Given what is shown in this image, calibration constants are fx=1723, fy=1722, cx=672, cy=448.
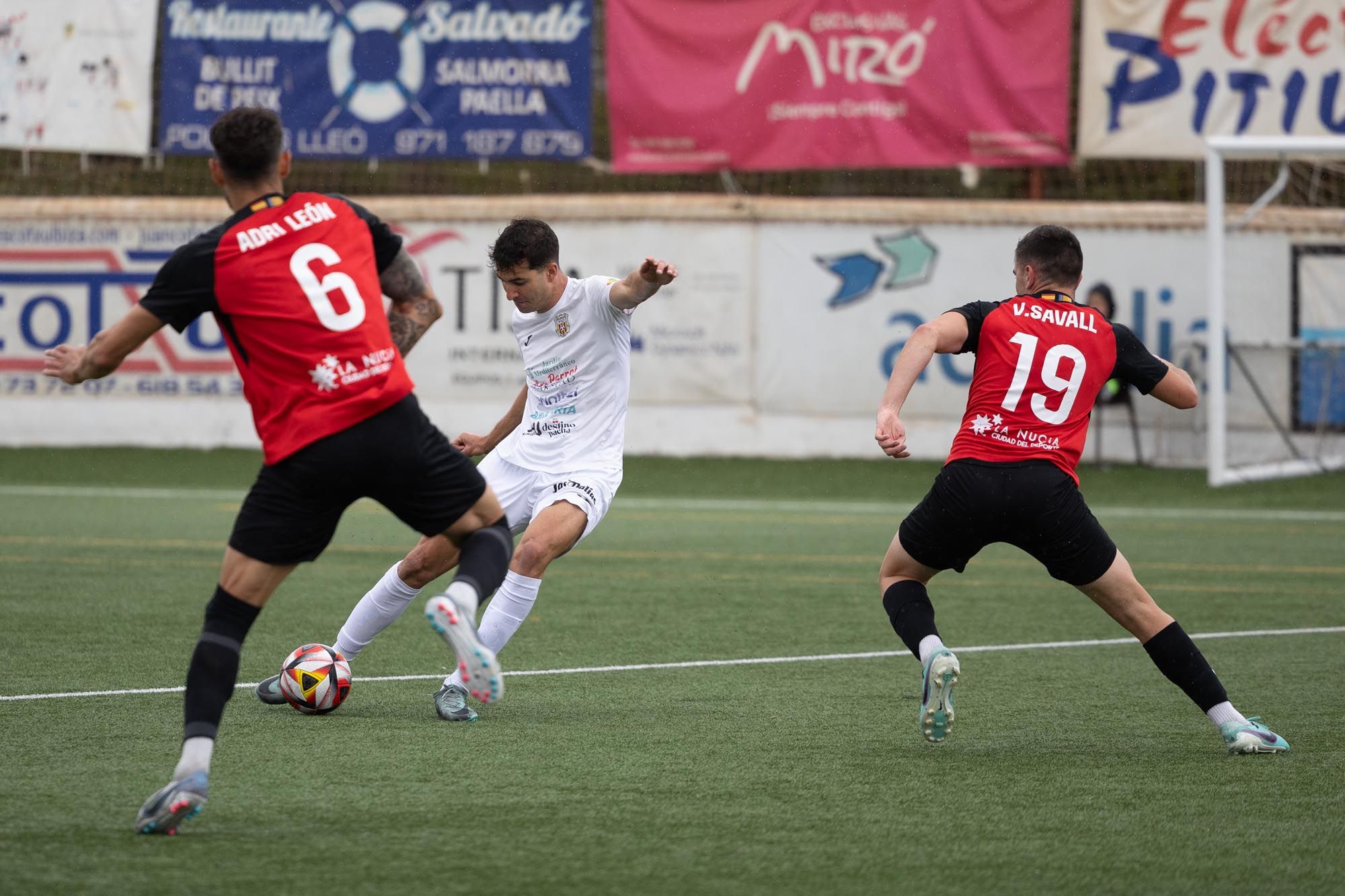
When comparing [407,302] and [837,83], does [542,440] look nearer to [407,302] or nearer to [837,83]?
[407,302]

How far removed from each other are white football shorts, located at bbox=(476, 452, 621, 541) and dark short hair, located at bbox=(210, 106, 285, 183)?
214 centimetres

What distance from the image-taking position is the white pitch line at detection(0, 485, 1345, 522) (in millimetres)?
14773

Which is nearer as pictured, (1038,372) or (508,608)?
(1038,372)

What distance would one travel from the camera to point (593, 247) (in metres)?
19.3

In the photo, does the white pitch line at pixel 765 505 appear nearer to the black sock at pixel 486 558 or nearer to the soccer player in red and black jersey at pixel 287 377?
the black sock at pixel 486 558

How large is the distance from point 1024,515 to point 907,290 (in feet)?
44.2

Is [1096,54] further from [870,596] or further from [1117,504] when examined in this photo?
[870,596]

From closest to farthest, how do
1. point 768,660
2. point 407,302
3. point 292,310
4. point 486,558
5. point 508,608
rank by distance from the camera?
point 292,310 < point 486,558 < point 407,302 < point 508,608 < point 768,660

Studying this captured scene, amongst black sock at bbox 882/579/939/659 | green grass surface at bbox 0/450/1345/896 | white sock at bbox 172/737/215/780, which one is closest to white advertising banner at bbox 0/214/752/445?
green grass surface at bbox 0/450/1345/896

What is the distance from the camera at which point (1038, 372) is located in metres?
5.73

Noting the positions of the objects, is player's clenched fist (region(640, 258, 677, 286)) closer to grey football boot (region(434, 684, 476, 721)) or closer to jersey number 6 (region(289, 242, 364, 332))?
jersey number 6 (region(289, 242, 364, 332))

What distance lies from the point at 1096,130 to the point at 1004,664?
12376 mm

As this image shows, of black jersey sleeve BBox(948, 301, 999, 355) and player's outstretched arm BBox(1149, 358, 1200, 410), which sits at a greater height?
black jersey sleeve BBox(948, 301, 999, 355)

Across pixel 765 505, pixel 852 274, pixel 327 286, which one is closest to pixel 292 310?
pixel 327 286
